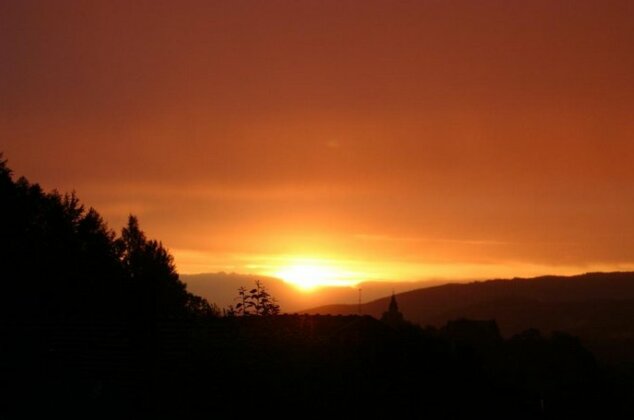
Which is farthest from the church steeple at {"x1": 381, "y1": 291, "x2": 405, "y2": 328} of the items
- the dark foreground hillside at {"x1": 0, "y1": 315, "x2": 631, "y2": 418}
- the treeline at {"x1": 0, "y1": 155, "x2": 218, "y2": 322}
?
the dark foreground hillside at {"x1": 0, "y1": 315, "x2": 631, "y2": 418}

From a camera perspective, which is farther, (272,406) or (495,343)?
(495,343)

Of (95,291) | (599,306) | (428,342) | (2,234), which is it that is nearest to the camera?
(428,342)

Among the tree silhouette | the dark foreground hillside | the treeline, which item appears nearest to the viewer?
the dark foreground hillside

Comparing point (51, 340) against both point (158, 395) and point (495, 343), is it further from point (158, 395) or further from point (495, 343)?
point (495, 343)

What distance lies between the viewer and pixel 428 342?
21359mm

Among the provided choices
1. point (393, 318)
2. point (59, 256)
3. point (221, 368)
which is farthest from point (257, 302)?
point (393, 318)

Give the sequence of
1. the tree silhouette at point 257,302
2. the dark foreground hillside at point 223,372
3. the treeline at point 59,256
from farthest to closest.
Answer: the treeline at point 59,256
the tree silhouette at point 257,302
the dark foreground hillside at point 223,372

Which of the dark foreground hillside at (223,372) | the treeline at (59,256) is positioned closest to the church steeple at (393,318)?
the treeline at (59,256)

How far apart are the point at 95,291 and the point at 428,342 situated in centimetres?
2255

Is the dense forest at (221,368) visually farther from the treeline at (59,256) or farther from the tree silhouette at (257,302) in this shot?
the treeline at (59,256)

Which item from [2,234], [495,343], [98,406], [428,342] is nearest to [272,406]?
[98,406]

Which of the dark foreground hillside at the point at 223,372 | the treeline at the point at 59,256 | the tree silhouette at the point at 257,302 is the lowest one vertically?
the dark foreground hillside at the point at 223,372

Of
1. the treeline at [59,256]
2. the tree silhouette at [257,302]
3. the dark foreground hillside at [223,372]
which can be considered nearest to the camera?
the dark foreground hillside at [223,372]

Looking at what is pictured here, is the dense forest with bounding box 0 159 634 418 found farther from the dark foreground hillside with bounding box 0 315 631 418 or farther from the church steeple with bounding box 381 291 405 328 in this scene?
the church steeple with bounding box 381 291 405 328
